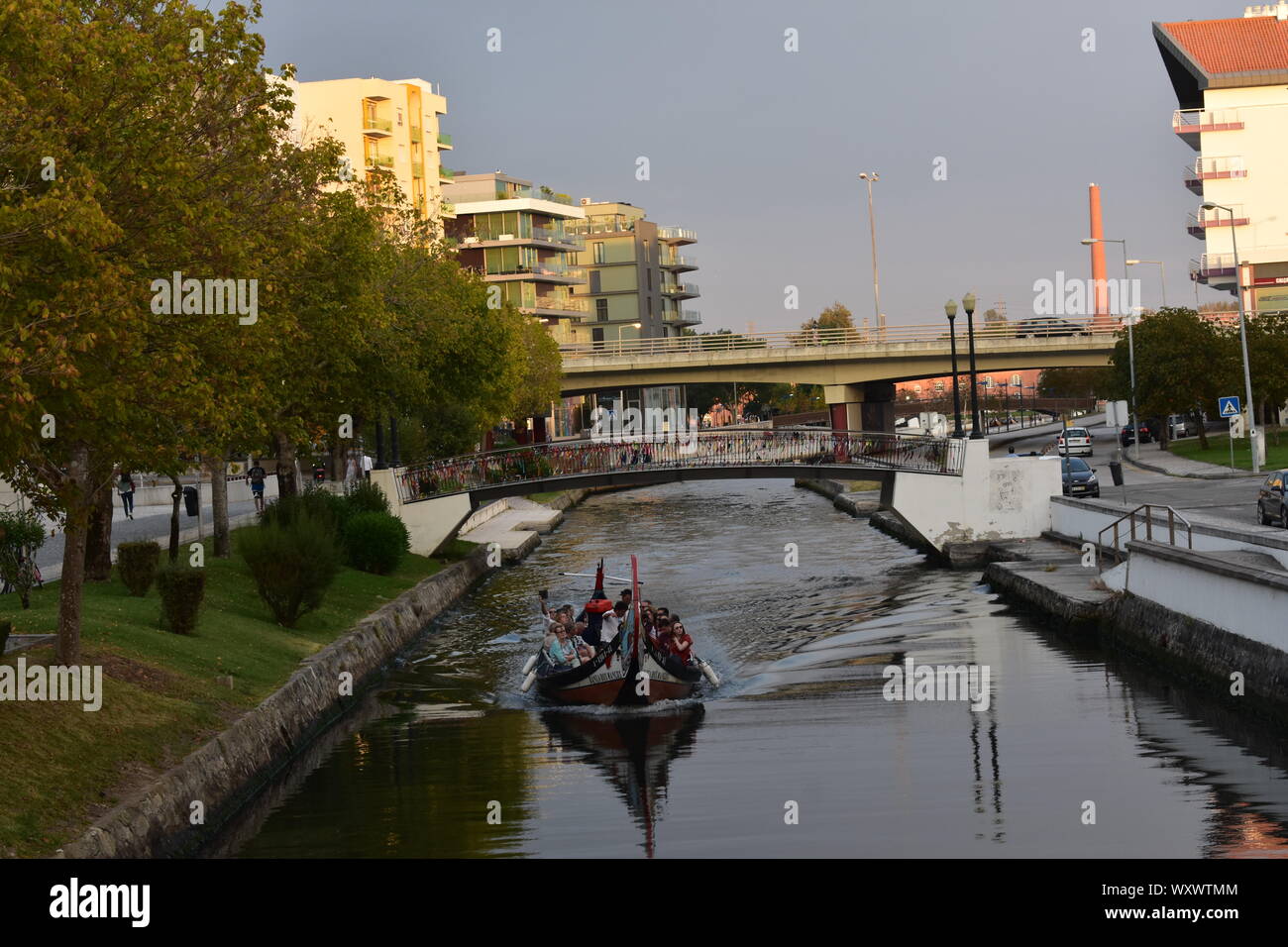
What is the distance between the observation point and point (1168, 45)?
10700 cm

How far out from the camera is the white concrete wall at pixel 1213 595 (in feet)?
72.5

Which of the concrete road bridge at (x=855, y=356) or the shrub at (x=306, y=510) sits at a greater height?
the concrete road bridge at (x=855, y=356)

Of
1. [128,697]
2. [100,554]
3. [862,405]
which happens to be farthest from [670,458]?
[862,405]

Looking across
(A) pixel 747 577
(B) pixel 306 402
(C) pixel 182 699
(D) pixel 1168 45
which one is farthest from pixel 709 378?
(C) pixel 182 699

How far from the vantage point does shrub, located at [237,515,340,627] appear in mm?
29906

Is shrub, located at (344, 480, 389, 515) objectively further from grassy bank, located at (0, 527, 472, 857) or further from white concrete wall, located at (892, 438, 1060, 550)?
white concrete wall, located at (892, 438, 1060, 550)

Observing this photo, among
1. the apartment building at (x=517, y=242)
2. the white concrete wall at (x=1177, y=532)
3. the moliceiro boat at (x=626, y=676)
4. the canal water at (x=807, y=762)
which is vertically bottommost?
the canal water at (x=807, y=762)

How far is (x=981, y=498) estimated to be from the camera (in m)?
45.6

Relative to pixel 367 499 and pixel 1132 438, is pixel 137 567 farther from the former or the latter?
pixel 1132 438

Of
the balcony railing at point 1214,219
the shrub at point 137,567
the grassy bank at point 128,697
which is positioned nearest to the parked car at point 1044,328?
the balcony railing at point 1214,219
